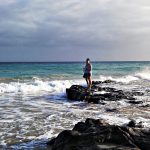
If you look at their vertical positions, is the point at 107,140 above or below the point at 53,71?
below

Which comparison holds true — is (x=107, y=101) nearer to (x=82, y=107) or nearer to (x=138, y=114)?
(x=82, y=107)

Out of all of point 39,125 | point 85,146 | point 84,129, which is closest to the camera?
point 85,146

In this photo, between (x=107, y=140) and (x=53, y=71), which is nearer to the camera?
(x=107, y=140)

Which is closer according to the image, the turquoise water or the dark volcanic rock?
the dark volcanic rock

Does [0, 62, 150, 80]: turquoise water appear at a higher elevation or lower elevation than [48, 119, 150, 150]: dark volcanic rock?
higher

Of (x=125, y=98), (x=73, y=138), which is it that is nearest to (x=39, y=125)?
(x=73, y=138)

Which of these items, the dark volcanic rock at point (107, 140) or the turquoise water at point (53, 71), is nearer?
the dark volcanic rock at point (107, 140)

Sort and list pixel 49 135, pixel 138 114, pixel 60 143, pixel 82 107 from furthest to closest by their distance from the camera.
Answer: pixel 82 107 → pixel 138 114 → pixel 49 135 → pixel 60 143

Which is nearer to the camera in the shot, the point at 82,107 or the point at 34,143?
the point at 34,143

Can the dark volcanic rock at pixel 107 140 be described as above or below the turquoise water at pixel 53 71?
below

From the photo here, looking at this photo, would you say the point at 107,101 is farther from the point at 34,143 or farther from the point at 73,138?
the point at 73,138

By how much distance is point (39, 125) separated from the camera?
1046 centimetres

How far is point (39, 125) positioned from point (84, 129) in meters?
2.78

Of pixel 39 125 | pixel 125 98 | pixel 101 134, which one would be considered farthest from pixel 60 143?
pixel 125 98
